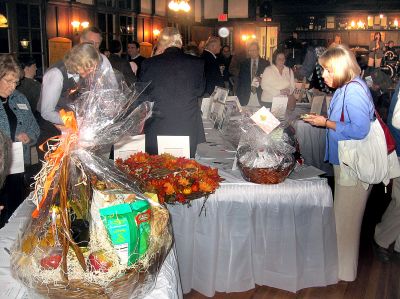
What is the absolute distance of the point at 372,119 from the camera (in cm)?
239

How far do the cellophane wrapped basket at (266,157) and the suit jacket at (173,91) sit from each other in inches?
24.9

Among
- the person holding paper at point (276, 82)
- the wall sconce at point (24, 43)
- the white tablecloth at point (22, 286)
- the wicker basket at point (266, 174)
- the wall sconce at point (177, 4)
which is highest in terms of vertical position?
the wall sconce at point (177, 4)

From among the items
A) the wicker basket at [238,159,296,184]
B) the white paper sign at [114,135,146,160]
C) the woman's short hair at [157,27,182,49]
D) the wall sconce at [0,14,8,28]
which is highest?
the wall sconce at [0,14,8,28]

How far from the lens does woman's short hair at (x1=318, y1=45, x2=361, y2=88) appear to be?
2.33 m

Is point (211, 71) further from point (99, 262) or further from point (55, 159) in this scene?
point (99, 262)

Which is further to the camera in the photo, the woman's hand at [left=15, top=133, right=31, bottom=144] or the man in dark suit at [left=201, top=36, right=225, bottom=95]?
the man in dark suit at [left=201, top=36, right=225, bottom=95]

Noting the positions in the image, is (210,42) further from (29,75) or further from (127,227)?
(127,227)

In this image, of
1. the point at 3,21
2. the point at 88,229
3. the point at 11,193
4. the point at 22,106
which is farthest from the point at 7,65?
the point at 3,21

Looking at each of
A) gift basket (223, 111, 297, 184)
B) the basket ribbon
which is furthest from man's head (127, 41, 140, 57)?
the basket ribbon

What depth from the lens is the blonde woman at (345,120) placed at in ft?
7.57

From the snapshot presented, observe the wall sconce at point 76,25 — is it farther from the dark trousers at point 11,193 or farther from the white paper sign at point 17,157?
→ the white paper sign at point 17,157

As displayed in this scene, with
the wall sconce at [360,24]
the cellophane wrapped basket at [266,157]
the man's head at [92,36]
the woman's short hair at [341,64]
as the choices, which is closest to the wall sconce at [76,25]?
the man's head at [92,36]

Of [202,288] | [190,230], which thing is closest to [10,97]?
[190,230]

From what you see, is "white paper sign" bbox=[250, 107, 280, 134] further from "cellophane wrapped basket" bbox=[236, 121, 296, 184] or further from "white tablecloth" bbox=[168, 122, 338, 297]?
"white tablecloth" bbox=[168, 122, 338, 297]
